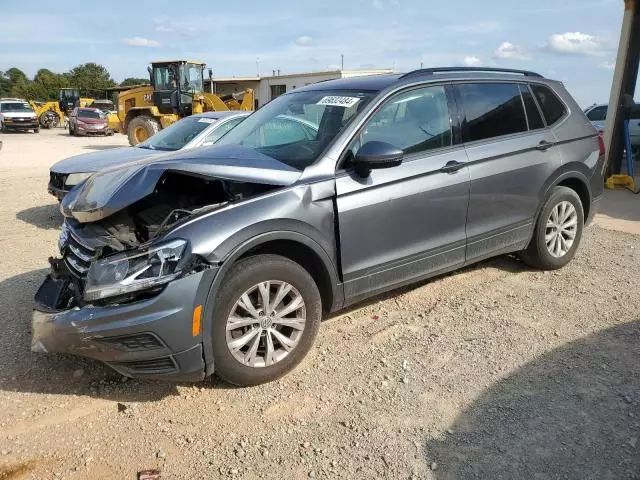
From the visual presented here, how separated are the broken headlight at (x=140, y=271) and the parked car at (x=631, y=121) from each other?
29.5 ft

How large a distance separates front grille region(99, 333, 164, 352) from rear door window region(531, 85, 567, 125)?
389 centimetres

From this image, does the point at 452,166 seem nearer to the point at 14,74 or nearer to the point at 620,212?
the point at 620,212

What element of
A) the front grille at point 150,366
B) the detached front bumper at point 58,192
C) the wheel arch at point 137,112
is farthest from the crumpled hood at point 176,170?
the wheel arch at point 137,112

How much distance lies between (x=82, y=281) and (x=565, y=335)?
3300 mm

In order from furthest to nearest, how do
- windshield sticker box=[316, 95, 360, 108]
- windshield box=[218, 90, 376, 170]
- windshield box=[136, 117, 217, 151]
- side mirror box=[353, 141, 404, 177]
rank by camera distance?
1. windshield box=[136, 117, 217, 151]
2. windshield sticker box=[316, 95, 360, 108]
3. windshield box=[218, 90, 376, 170]
4. side mirror box=[353, 141, 404, 177]

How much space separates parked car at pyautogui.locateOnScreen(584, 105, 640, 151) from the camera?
9.87 m

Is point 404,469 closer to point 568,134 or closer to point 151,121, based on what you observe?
point 568,134

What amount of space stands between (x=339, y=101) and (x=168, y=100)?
16.9m

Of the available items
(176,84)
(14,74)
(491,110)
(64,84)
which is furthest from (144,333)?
(14,74)

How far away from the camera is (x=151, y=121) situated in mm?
18562

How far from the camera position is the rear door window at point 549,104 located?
482cm

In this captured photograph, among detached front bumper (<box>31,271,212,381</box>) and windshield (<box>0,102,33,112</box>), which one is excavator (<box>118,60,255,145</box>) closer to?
windshield (<box>0,102,33,112</box>)

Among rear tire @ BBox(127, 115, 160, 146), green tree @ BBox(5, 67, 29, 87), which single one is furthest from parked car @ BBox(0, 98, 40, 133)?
green tree @ BBox(5, 67, 29, 87)

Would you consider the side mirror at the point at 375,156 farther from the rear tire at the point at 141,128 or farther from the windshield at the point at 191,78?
the windshield at the point at 191,78
